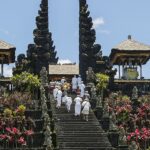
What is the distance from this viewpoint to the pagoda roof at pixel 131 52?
6019cm

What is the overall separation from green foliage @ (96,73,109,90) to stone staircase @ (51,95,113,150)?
9.38m

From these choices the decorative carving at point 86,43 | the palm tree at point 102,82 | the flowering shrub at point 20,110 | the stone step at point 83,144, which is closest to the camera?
the stone step at point 83,144

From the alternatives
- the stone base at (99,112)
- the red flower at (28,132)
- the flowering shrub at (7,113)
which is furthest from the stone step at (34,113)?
the stone base at (99,112)

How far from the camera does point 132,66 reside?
60938mm

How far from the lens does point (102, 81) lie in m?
52.7

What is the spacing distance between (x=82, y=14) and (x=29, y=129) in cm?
2183

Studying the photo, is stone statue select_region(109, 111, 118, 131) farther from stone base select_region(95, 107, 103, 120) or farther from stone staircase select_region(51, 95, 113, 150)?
stone base select_region(95, 107, 103, 120)

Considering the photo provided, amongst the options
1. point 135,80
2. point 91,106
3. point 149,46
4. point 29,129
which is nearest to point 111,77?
point 135,80

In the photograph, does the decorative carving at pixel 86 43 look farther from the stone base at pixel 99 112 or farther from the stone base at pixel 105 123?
the stone base at pixel 105 123

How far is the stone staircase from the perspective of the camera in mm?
37406

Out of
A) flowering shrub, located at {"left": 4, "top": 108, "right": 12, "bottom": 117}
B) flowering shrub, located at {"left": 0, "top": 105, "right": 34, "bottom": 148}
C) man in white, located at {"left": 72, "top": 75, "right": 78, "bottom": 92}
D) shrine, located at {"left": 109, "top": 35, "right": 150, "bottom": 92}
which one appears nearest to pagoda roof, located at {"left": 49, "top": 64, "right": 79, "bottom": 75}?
shrine, located at {"left": 109, "top": 35, "right": 150, "bottom": 92}

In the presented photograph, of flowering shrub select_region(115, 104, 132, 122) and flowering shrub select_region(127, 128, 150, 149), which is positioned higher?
flowering shrub select_region(115, 104, 132, 122)

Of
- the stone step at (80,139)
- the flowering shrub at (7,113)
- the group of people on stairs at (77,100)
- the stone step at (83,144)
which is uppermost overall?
the group of people on stairs at (77,100)

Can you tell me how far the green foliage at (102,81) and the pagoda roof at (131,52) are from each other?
20.2 feet
